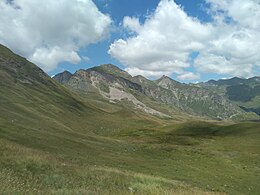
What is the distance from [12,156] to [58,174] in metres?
4.51

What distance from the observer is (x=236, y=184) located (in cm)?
4222

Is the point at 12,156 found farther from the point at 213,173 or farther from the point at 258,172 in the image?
the point at 258,172

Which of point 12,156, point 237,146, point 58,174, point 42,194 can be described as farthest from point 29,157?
point 237,146

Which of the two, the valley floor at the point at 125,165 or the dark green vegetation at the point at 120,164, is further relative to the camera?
the dark green vegetation at the point at 120,164

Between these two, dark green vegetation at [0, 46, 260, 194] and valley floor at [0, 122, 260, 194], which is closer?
valley floor at [0, 122, 260, 194]

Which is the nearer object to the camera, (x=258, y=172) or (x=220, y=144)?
(x=258, y=172)

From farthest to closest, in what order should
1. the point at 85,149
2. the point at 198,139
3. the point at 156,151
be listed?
the point at 198,139, the point at 156,151, the point at 85,149

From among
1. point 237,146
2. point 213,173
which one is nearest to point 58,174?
point 213,173

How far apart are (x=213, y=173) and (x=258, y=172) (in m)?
8.76

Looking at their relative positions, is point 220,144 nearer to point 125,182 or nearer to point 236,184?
point 236,184

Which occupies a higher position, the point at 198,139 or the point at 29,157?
the point at 198,139

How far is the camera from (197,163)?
188 feet

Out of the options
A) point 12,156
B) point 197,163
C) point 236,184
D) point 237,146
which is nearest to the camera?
point 12,156

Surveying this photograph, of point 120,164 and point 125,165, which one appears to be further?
point 120,164
